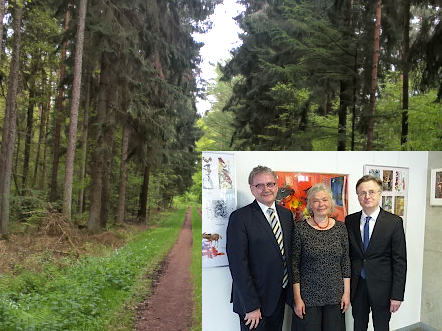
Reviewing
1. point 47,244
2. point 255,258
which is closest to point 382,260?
point 255,258

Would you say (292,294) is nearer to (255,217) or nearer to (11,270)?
(255,217)

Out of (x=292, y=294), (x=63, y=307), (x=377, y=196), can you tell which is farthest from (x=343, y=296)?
(x=63, y=307)

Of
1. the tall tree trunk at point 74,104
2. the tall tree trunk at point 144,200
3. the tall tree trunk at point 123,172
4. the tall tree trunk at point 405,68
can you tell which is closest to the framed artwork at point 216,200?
the tall tree trunk at point 405,68

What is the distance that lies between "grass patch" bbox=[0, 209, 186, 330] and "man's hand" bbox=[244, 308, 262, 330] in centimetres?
159

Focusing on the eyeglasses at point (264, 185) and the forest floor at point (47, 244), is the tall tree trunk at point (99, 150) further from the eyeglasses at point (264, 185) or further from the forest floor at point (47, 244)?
the eyeglasses at point (264, 185)

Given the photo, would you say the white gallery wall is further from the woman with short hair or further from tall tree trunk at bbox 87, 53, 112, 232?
tall tree trunk at bbox 87, 53, 112, 232

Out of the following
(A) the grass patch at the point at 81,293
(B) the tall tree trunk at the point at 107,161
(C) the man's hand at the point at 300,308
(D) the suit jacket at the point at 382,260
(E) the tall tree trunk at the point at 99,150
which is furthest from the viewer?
(B) the tall tree trunk at the point at 107,161

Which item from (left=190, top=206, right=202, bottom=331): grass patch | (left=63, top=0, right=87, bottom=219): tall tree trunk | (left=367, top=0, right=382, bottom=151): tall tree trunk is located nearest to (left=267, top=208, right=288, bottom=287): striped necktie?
(left=190, top=206, right=202, bottom=331): grass patch

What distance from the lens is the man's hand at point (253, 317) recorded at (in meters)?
2.07

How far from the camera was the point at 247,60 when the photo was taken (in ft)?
23.0

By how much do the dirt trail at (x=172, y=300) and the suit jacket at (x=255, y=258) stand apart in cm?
161

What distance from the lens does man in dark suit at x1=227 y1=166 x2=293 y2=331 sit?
206 cm

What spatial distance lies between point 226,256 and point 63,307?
1746mm

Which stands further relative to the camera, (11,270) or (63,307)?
(11,270)
